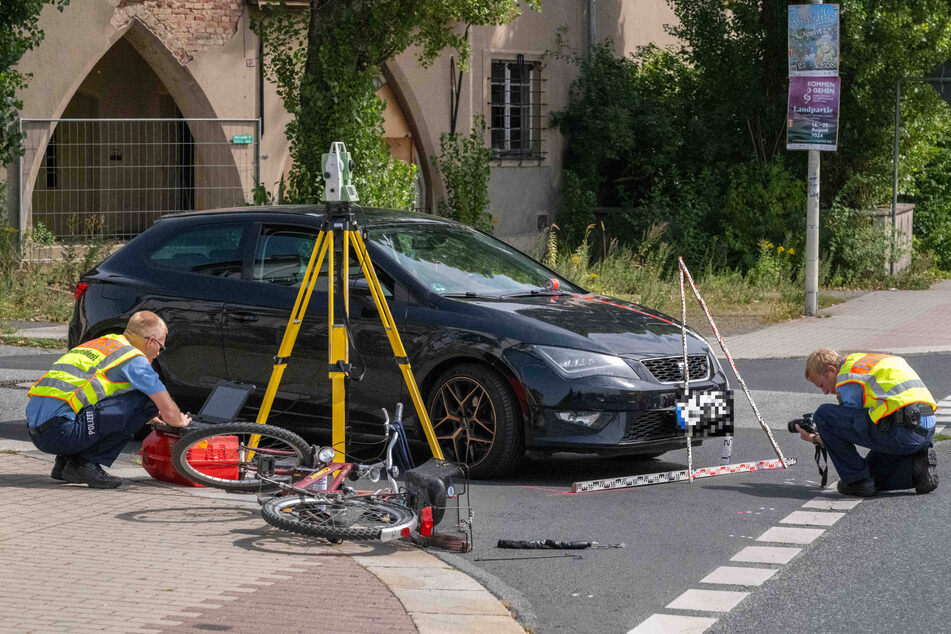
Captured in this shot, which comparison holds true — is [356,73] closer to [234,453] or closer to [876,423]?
[234,453]

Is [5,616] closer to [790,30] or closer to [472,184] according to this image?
[790,30]

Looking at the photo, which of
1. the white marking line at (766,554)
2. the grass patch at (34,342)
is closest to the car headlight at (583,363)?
the white marking line at (766,554)

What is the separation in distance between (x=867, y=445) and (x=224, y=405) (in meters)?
3.74

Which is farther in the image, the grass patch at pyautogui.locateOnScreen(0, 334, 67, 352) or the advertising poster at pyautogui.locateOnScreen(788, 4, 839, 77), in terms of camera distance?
the advertising poster at pyautogui.locateOnScreen(788, 4, 839, 77)

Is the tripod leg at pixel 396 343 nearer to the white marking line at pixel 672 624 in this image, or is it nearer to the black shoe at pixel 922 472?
the white marking line at pixel 672 624

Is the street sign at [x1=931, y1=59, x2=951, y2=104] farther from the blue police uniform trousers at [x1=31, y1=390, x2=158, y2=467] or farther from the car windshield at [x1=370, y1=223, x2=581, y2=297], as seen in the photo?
the blue police uniform trousers at [x1=31, y1=390, x2=158, y2=467]

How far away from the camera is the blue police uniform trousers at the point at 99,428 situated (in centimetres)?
798

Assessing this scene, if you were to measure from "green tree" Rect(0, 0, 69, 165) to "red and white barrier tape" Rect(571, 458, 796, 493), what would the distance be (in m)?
13.0

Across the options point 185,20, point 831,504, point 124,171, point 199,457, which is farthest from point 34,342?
point 831,504

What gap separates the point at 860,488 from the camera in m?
8.39

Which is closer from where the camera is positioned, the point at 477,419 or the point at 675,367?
the point at 477,419

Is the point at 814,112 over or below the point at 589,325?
over

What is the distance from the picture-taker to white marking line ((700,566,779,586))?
6.47 m

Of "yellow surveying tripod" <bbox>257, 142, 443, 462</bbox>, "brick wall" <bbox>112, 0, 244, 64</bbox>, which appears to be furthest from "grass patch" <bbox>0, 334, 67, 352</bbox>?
"brick wall" <bbox>112, 0, 244, 64</bbox>
